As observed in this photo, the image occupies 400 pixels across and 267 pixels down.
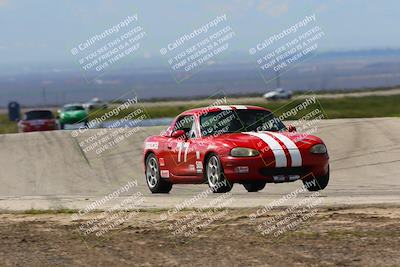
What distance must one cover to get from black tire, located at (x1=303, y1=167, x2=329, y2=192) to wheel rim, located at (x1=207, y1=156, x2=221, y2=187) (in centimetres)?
139

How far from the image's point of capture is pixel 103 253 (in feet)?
29.3

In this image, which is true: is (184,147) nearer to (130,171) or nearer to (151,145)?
(151,145)

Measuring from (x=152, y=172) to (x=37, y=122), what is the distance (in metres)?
26.2

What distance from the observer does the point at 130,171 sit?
20.0 metres

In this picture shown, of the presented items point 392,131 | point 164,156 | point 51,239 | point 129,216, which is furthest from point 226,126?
point 392,131

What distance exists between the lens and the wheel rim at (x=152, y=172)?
16500mm

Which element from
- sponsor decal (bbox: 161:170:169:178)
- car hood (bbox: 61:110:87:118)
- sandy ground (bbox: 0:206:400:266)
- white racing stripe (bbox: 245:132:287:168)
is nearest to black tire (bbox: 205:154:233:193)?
white racing stripe (bbox: 245:132:287:168)

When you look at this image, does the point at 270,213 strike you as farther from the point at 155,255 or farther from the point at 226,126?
the point at 226,126

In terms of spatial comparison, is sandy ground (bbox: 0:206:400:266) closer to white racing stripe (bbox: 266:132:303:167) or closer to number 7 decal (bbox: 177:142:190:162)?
white racing stripe (bbox: 266:132:303:167)

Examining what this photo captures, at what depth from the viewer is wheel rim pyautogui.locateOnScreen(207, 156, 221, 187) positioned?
14.4 m

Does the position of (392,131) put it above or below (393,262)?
below

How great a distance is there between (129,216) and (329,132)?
1290 centimetres

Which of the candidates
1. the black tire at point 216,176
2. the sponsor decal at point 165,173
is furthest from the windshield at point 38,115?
the black tire at point 216,176

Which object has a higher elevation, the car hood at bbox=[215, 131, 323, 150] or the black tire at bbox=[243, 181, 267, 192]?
the car hood at bbox=[215, 131, 323, 150]
